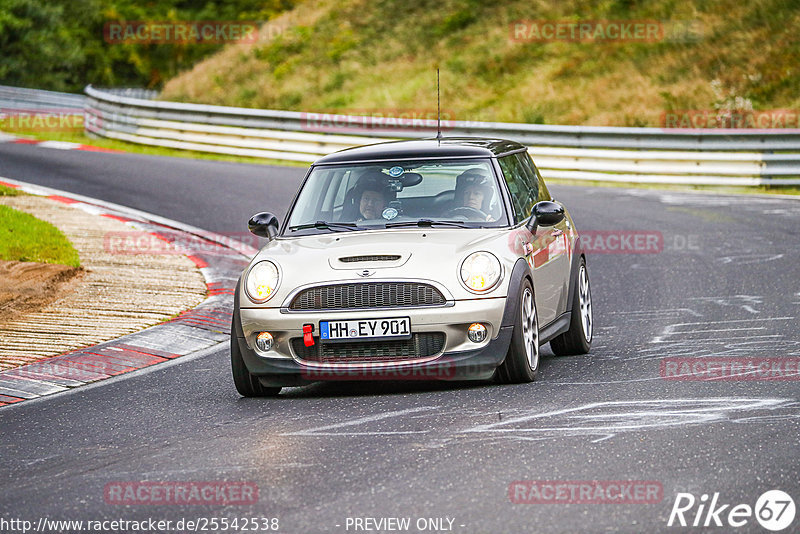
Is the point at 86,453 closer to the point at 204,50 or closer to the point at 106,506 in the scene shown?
the point at 106,506

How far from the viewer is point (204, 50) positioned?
6775 cm

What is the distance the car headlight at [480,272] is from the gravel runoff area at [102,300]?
3.58 meters

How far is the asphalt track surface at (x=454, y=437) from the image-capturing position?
524cm

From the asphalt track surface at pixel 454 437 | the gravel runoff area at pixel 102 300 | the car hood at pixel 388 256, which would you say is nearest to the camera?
the asphalt track surface at pixel 454 437

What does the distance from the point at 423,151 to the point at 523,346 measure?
1.78 m

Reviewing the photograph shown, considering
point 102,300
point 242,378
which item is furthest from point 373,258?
point 102,300

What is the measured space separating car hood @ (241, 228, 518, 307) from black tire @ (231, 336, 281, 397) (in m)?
0.32

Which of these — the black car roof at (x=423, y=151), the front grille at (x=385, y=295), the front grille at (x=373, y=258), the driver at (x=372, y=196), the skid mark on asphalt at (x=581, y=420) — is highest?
the black car roof at (x=423, y=151)

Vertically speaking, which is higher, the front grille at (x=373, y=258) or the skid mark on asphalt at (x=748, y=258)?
the front grille at (x=373, y=258)

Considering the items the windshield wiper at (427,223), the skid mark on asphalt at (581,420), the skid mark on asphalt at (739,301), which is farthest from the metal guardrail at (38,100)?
the skid mark on asphalt at (581,420)

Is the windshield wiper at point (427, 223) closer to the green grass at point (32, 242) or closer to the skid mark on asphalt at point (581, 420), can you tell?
the skid mark on asphalt at point (581, 420)

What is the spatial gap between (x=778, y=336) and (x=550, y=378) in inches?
88.0

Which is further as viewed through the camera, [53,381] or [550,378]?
[53,381]

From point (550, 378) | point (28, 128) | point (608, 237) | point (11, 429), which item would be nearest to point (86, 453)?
point (11, 429)
